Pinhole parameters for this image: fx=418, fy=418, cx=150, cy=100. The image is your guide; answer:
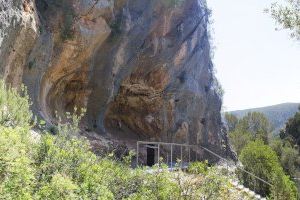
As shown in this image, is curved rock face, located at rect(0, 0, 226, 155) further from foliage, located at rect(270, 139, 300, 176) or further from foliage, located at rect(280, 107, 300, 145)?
foliage, located at rect(280, 107, 300, 145)

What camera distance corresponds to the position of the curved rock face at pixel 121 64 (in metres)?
14.2

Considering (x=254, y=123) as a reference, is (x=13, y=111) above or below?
above

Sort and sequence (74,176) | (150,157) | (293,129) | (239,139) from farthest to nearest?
A: (293,129), (239,139), (150,157), (74,176)

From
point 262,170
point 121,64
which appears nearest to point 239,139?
point 262,170

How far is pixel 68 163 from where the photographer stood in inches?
250

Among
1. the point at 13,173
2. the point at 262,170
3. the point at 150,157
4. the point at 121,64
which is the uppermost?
the point at 121,64

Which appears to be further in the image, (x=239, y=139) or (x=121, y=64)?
(x=239, y=139)

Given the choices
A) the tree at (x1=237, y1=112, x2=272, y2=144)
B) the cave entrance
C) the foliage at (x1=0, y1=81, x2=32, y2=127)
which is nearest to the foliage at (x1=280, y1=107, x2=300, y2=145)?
the tree at (x1=237, y1=112, x2=272, y2=144)

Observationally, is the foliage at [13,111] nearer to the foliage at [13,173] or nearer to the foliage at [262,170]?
the foliage at [13,173]

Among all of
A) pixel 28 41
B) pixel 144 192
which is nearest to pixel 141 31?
pixel 28 41

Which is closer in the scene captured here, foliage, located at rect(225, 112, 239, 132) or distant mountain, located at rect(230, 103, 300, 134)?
foliage, located at rect(225, 112, 239, 132)

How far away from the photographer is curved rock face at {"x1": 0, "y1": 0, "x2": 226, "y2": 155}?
14246 mm

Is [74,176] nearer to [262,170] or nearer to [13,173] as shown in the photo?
[13,173]

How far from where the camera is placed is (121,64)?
2030 cm
